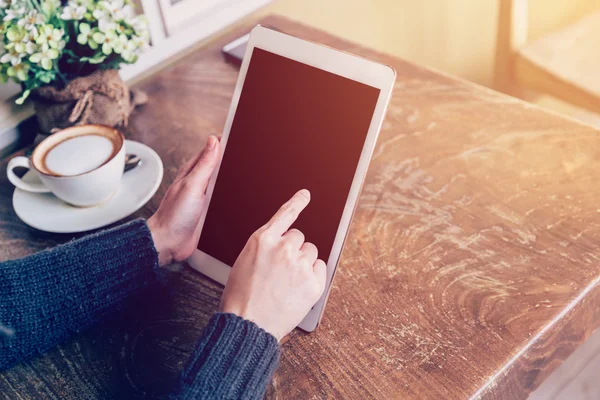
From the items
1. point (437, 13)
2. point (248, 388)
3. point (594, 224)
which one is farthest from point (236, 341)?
point (437, 13)

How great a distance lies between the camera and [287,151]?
62cm

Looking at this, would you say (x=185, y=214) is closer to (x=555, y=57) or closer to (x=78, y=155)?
(x=78, y=155)

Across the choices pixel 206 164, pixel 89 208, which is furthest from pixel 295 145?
pixel 89 208

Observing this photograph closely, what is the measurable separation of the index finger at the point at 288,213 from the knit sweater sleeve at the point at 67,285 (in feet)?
0.53

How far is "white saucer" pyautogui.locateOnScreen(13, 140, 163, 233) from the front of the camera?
711 mm

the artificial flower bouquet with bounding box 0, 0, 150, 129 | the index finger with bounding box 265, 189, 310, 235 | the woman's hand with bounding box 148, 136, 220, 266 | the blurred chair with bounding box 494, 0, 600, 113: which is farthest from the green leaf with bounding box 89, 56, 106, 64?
the blurred chair with bounding box 494, 0, 600, 113

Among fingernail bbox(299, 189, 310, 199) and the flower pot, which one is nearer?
fingernail bbox(299, 189, 310, 199)

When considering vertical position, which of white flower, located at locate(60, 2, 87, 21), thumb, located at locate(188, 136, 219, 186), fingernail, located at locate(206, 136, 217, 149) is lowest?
thumb, located at locate(188, 136, 219, 186)

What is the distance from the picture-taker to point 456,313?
0.57m

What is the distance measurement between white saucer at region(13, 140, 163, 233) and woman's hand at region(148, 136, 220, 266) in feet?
0.28

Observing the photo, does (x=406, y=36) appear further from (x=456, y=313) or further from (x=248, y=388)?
(x=248, y=388)

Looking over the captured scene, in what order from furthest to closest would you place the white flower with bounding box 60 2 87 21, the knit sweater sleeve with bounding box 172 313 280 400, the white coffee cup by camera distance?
the white flower with bounding box 60 2 87 21
the white coffee cup
the knit sweater sleeve with bounding box 172 313 280 400

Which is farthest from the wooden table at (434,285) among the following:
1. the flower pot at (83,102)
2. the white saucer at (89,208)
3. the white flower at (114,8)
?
the white flower at (114,8)

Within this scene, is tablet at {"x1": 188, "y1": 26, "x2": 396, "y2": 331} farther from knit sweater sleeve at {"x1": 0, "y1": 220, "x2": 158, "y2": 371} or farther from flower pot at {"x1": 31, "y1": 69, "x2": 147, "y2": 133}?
flower pot at {"x1": 31, "y1": 69, "x2": 147, "y2": 133}
